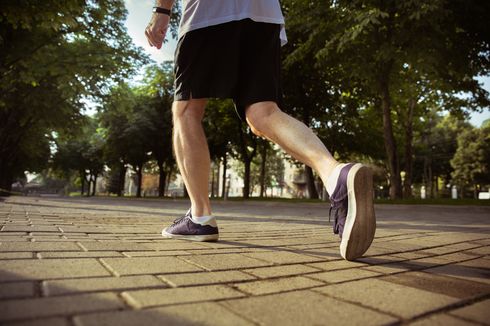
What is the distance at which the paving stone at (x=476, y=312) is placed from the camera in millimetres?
1197

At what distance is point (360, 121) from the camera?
2497 cm

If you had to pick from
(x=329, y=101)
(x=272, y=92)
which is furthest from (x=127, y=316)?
(x=329, y=101)

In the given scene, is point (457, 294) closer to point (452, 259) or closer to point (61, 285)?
point (452, 259)

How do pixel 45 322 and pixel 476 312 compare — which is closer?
pixel 45 322

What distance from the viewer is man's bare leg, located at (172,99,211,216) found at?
2.82m

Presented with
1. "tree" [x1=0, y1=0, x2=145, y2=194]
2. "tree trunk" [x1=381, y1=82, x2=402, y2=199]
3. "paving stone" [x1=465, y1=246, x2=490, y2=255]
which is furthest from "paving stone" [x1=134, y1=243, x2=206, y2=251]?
"tree trunk" [x1=381, y1=82, x2=402, y2=199]

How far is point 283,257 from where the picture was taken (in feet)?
7.19

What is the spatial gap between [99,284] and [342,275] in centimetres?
108

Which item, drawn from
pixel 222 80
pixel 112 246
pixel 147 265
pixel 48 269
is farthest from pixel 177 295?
pixel 222 80

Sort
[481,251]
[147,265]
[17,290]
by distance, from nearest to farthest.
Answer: [17,290] → [147,265] → [481,251]

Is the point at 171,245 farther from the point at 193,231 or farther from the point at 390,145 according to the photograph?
Result: the point at 390,145

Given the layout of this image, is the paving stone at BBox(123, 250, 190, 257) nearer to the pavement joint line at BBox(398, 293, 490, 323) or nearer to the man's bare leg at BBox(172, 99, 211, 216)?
the man's bare leg at BBox(172, 99, 211, 216)

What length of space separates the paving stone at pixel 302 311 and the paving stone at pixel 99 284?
37 cm

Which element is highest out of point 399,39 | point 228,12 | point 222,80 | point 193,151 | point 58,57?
point 399,39
